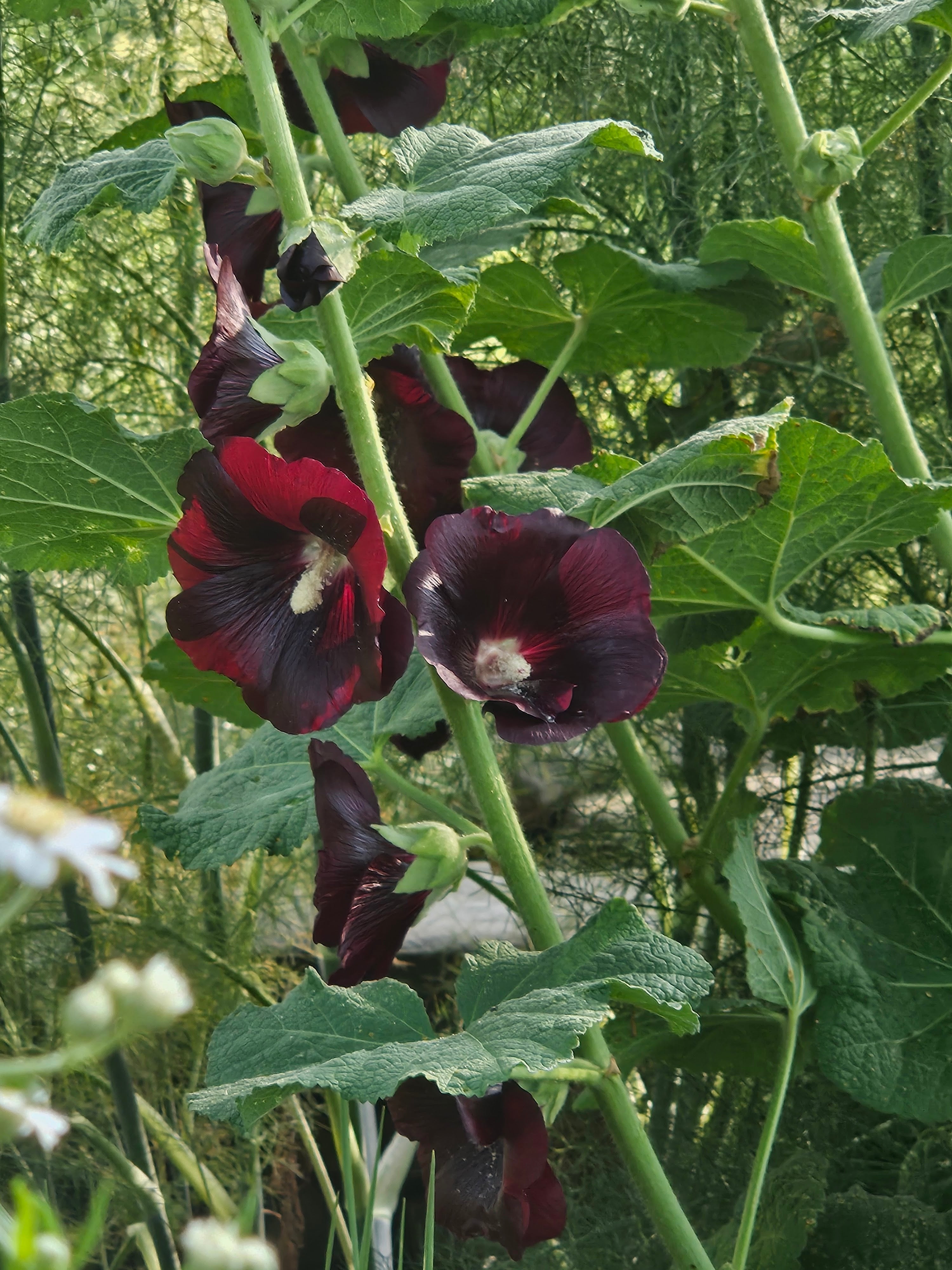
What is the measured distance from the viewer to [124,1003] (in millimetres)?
147

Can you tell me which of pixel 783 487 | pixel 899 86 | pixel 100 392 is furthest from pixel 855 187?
pixel 100 392

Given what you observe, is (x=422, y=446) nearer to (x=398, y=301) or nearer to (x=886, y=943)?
(x=398, y=301)

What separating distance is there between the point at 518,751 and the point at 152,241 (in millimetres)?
548

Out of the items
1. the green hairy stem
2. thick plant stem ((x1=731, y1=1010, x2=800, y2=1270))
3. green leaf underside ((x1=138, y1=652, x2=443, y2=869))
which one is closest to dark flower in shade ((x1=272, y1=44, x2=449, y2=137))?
the green hairy stem

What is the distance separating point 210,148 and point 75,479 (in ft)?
0.63

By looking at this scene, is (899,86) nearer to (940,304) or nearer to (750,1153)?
(940,304)

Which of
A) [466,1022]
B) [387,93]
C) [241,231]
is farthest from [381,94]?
[466,1022]

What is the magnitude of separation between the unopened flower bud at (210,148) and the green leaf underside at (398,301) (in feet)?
0.23

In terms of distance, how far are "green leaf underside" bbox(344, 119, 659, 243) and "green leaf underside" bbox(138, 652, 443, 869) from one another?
23 cm

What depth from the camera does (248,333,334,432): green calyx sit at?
473 millimetres

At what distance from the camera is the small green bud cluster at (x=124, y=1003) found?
5.6 inches

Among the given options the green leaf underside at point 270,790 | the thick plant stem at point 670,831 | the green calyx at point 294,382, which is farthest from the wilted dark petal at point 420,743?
the green calyx at point 294,382

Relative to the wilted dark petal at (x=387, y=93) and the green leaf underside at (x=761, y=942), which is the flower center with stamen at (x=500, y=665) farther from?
the wilted dark petal at (x=387, y=93)

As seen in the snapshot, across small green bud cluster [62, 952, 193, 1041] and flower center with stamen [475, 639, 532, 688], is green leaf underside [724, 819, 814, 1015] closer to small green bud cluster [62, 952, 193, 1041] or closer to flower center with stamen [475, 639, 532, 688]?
flower center with stamen [475, 639, 532, 688]
